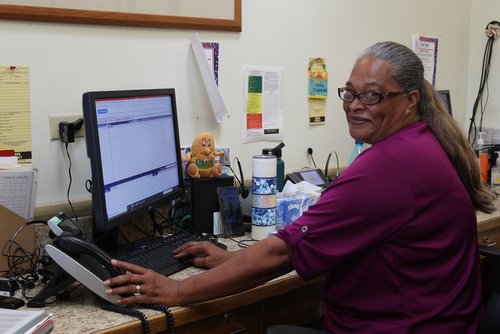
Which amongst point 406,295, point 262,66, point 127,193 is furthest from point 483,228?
point 127,193

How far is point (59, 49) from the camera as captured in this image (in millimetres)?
1715

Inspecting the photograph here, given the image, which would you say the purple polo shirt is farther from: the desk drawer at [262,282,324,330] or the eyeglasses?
the desk drawer at [262,282,324,330]

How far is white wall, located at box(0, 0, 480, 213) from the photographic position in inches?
67.4

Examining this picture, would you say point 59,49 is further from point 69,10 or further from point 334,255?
point 334,255

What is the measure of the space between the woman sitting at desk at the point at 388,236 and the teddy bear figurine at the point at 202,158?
1.98 ft

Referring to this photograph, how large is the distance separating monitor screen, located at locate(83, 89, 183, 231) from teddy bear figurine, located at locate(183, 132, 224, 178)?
60 mm

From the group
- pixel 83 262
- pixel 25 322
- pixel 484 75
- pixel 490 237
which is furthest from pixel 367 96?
pixel 484 75

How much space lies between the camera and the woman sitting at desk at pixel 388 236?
1.25 m

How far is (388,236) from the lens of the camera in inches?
49.6

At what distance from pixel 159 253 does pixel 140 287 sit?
0.94 feet

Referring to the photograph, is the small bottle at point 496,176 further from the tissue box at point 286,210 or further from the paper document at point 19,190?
the paper document at point 19,190

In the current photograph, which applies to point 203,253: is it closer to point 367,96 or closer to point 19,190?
point 19,190

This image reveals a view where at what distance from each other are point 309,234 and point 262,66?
1.13m

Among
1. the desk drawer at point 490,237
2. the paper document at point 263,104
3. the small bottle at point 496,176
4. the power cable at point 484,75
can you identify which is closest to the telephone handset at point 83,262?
the paper document at point 263,104
